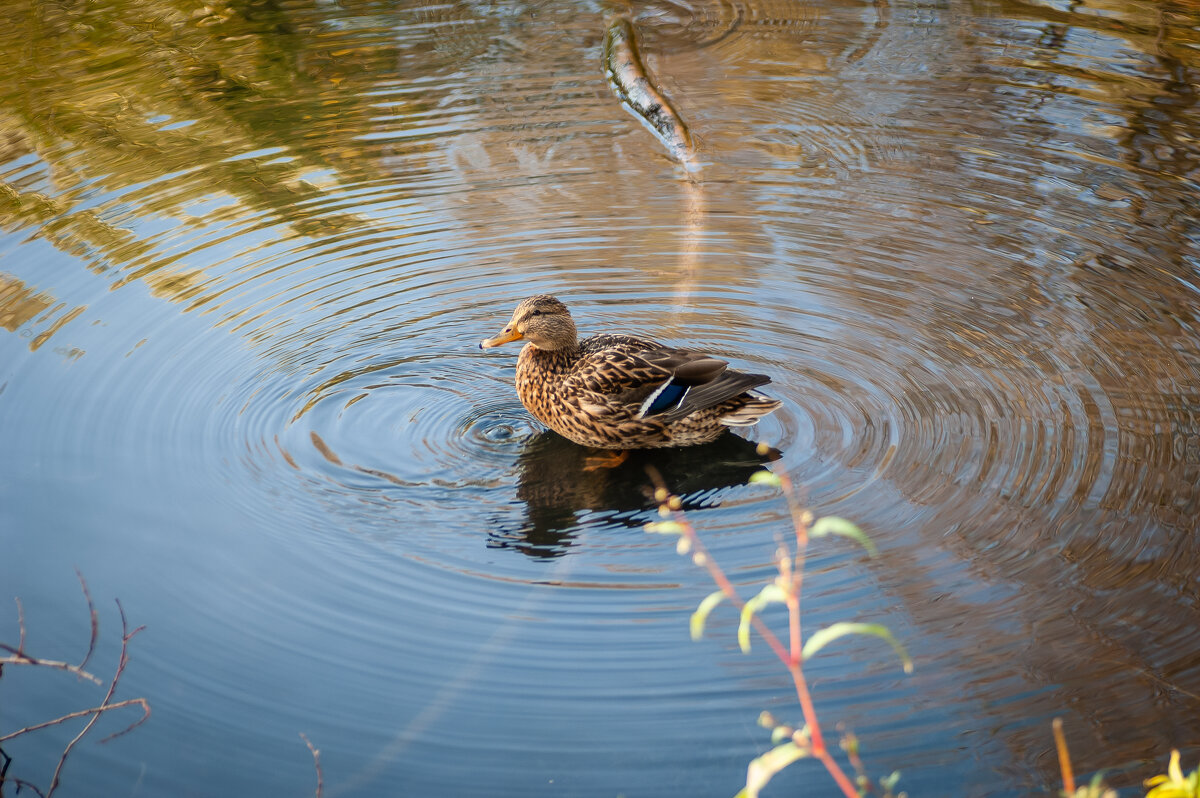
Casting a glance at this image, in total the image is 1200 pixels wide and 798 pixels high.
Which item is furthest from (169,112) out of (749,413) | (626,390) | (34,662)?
(34,662)

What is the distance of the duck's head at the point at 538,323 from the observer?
6133 millimetres

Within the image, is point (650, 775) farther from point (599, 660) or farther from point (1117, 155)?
point (1117, 155)

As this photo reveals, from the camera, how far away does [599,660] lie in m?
4.37

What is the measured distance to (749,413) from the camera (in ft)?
19.1

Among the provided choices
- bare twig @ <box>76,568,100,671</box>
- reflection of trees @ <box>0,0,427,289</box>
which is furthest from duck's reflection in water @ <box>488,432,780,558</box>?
reflection of trees @ <box>0,0,427,289</box>

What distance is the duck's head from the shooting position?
6.13 meters

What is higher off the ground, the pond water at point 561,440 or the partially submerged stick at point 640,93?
the partially submerged stick at point 640,93

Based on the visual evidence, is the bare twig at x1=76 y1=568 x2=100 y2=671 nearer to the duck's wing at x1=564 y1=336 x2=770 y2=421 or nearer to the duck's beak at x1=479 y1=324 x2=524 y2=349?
the duck's beak at x1=479 y1=324 x2=524 y2=349

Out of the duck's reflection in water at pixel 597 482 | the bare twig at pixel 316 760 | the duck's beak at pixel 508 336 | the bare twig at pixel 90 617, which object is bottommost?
the duck's reflection in water at pixel 597 482

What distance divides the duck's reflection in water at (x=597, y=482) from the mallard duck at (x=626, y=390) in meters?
0.09

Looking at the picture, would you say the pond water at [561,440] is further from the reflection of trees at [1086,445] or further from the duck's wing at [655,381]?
the duck's wing at [655,381]

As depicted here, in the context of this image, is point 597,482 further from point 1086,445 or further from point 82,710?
point 82,710

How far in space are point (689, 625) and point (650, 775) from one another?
77 cm

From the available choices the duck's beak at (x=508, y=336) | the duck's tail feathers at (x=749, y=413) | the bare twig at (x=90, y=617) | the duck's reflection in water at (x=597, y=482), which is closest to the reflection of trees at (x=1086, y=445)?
the duck's tail feathers at (x=749, y=413)
